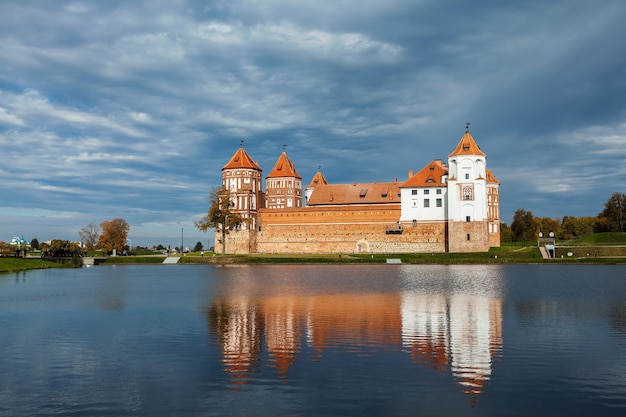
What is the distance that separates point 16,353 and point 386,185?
72.1 meters

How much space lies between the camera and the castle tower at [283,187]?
86.8m

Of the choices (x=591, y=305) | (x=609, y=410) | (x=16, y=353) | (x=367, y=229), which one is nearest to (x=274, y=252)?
(x=367, y=229)

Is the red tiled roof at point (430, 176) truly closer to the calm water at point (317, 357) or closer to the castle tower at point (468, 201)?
the castle tower at point (468, 201)

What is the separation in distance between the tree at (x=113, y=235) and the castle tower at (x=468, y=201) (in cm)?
4727

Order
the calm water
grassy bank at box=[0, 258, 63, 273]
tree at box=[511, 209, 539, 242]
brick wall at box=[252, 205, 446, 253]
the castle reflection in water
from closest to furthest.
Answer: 1. the calm water
2. the castle reflection in water
3. grassy bank at box=[0, 258, 63, 273]
4. brick wall at box=[252, 205, 446, 253]
5. tree at box=[511, 209, 539, 242]

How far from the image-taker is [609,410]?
314 inches

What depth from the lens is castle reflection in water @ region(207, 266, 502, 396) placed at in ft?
35.9

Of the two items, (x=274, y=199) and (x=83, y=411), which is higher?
(x=274, y=199)

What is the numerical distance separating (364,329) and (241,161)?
210ft

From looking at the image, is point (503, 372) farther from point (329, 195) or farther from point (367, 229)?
point (329, 195)

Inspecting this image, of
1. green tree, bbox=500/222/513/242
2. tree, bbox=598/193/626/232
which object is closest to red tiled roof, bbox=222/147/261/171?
green tree, bbox=500/222/513/242

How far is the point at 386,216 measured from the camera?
7000cm

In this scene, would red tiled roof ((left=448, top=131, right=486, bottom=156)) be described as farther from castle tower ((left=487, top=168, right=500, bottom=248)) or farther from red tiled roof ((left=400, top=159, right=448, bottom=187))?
castle tower ((left=487, top=168, right=500, bottom=248))

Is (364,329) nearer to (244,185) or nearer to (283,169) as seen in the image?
(244,185)
